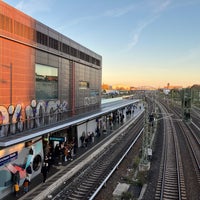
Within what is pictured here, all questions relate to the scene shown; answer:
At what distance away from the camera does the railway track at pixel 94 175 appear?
14.5 m

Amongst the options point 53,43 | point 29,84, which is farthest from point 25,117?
point 53,43

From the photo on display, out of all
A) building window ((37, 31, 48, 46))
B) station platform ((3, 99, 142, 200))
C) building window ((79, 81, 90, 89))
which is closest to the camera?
station platform ((3, 99, 142, 200))

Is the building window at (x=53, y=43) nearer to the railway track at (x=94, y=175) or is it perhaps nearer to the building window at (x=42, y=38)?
the building window at (x=42, y=38)

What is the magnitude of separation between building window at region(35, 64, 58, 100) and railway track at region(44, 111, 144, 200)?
709 cm

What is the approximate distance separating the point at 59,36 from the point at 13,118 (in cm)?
1125

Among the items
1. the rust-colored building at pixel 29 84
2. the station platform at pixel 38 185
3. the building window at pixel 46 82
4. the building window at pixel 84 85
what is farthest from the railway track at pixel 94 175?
the building window at pixel 84 85

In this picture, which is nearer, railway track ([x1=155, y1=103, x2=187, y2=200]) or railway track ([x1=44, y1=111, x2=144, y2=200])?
railway track ([x1=44, y1=111, x2=144, y2=200])

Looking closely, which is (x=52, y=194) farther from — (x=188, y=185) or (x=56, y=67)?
(x=56, y=67)

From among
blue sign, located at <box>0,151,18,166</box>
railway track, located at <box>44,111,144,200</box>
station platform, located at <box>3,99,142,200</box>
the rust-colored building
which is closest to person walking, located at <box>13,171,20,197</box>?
station platform, located at <box>3,99,142,200</box>

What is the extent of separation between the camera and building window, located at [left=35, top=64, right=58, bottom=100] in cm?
2067

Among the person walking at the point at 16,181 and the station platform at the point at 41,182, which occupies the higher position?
the person walking at the point at 16,181

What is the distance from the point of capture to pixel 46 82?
22.3m

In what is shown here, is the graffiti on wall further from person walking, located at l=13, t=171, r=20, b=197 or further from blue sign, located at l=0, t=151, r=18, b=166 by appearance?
person walking, located at l=13, t=171, r=20, b=197

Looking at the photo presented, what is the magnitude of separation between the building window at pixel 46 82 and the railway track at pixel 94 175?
7093 mm
